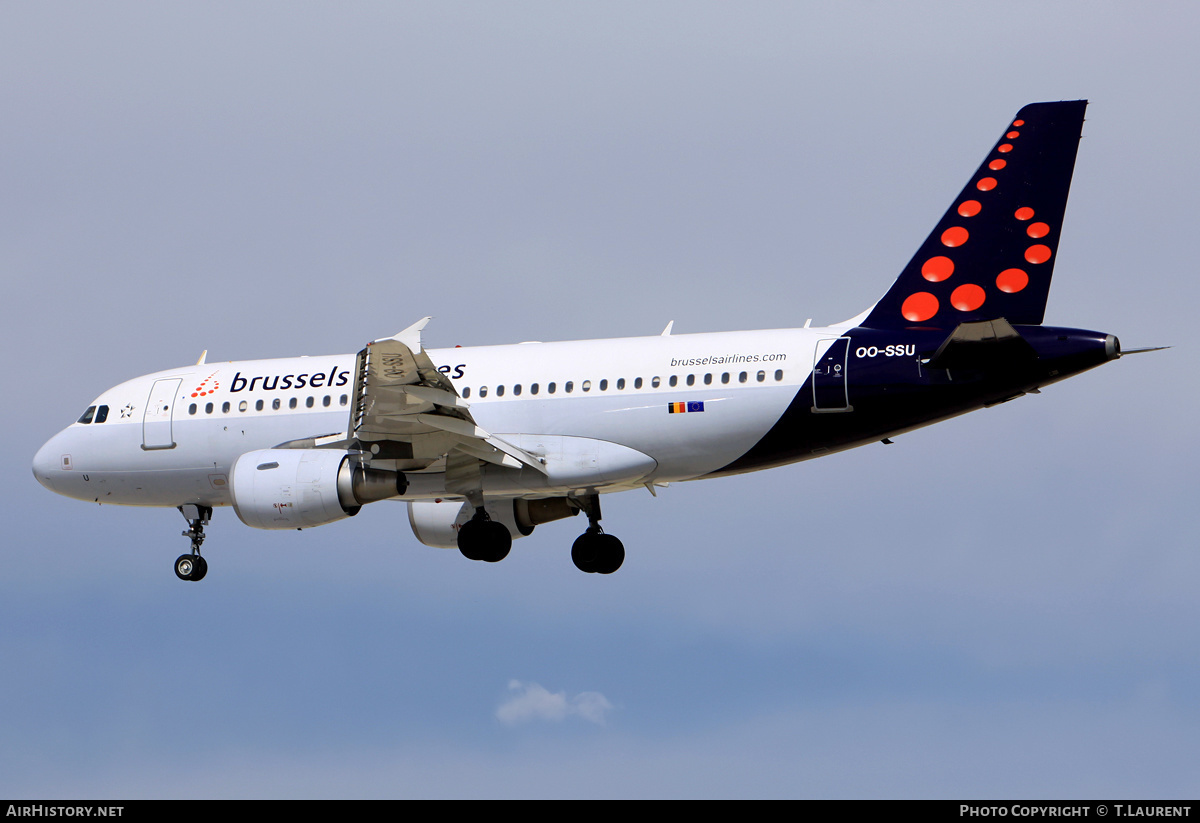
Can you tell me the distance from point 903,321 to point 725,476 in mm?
4128

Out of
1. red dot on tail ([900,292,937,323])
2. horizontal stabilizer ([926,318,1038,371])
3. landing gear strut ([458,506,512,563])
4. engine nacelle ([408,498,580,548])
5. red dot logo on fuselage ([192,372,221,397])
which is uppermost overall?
red dot logo on fuselage ([192,372,221,397])

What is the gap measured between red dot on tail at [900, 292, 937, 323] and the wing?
6.80 meters

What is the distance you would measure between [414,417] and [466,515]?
196 inches

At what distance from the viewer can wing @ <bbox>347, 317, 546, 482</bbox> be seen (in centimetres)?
2400

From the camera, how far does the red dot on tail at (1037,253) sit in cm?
2525

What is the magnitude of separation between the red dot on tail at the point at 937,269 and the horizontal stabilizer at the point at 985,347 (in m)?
1.77

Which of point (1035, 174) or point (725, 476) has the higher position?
point (1035, 174)

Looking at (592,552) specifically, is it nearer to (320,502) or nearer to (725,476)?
(725,476)

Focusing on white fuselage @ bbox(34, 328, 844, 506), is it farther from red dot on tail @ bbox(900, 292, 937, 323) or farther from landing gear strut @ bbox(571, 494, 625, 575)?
landing gear strut @ bbox(571, 494, 625, 575)

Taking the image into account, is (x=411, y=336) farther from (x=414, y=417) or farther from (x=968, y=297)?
(x=968, y=297)

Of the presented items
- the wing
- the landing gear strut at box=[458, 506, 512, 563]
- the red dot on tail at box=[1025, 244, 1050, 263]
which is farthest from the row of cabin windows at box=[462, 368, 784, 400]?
the red dot on tail at box=[1025, 244, 1050, 263]

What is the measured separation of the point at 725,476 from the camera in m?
26.6

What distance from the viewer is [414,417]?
25109 mm

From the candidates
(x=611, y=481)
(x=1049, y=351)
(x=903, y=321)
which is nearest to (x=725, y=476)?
(x=611, y=481)
